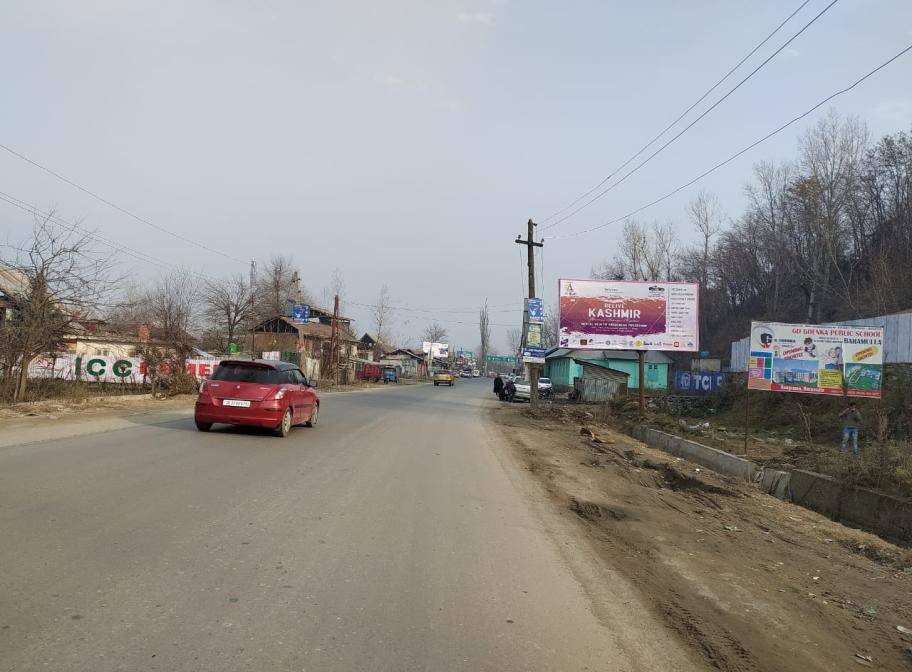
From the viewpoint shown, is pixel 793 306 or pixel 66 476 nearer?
pixel 66 476

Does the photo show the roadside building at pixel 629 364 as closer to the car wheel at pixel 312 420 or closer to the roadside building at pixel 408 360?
the car wheel at pixel 312 420

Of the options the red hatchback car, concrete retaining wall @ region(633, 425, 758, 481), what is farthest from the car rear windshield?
concrete retaining wall @ region(633, 425, 758, 481)

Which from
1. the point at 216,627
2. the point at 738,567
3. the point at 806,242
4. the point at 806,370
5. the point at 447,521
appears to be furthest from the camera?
the point at 806,242

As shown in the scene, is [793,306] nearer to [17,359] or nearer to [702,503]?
[702,503]

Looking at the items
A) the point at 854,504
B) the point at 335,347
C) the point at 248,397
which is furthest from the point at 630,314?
the point at 335,347

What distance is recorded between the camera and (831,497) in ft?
33.2

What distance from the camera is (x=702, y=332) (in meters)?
64.9

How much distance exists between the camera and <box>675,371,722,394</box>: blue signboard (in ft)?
102

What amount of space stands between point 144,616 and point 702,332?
66.7 meters

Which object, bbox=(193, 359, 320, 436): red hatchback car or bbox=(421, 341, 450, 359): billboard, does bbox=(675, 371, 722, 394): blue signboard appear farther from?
bbox=(421, 341, 450, 359): billboard

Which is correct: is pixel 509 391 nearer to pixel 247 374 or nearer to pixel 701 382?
pixel 701 382

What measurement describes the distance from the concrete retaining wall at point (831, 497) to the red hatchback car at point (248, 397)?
30.7ft

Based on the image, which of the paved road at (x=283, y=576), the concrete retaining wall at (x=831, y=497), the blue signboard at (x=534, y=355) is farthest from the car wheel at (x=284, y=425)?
the blue signboard at (x=534, y=355)

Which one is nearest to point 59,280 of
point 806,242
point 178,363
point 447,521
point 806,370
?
point 178,363
